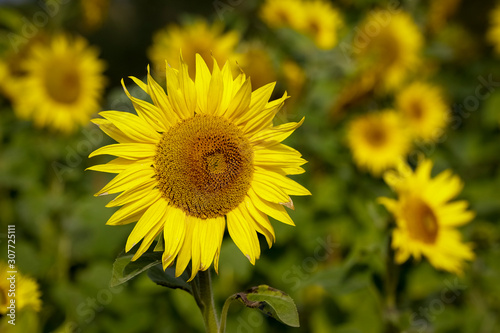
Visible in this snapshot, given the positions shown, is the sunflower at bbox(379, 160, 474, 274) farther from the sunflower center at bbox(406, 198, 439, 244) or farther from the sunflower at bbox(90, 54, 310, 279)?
the sunflower at bbox(90, 54, 310, 279)

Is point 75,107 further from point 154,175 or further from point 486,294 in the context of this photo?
point 486,294

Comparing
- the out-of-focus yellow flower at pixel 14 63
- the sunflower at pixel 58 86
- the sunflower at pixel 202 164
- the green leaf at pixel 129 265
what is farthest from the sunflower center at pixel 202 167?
the out-of-focus yellow flower at pixel 14 63

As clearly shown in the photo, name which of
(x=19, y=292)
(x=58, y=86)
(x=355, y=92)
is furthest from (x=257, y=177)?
(x=58, y=86)

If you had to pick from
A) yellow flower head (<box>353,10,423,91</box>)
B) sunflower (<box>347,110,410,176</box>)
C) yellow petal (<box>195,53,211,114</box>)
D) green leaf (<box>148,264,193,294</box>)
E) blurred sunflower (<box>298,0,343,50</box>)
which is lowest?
green leaf (<box>148,264,193,294</box>)

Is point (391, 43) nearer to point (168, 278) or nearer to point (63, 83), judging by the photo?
point (63, 83)

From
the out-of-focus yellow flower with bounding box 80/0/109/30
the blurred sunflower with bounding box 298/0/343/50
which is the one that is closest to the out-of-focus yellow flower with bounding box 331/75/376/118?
the blurred sunflower with bounding box 298/0/343/50

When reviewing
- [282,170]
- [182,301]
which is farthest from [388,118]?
[282,170]
